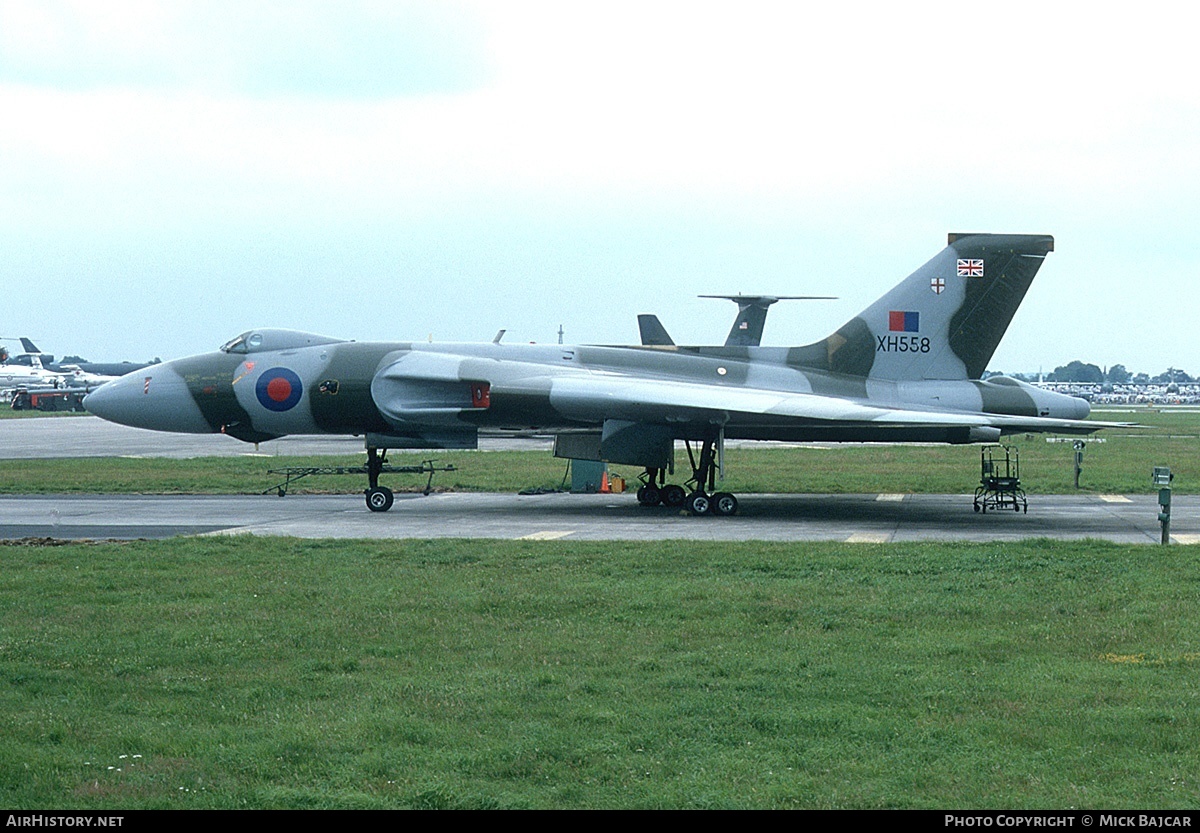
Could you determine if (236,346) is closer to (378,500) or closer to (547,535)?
(378,500)

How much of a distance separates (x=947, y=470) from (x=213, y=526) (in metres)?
21.5

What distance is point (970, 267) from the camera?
24953 millimetres

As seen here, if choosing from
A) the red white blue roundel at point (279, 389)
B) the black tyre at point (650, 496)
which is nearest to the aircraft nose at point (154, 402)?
the red white blue roundel at point (279, 389)

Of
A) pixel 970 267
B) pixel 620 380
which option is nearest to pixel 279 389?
pixel 620 380

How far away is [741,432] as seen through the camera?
24.4 metres

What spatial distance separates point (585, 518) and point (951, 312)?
8568 mm

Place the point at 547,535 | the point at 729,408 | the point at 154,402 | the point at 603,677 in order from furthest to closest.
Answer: the point at 154,402, the point at 729,408, the point at 547,535, the point at 603,677

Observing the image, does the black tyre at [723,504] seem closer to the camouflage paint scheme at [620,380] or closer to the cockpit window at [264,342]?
the camouflage paint scheme at [620,380]

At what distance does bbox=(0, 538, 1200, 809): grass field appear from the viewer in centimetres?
682

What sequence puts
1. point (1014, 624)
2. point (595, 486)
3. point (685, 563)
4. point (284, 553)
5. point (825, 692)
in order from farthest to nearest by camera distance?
point (595, 486), point (284, 553), point (685, 563), point (1014, 624), point (825, 692)

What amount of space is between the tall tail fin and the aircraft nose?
1341cm

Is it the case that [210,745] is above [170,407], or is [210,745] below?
below
